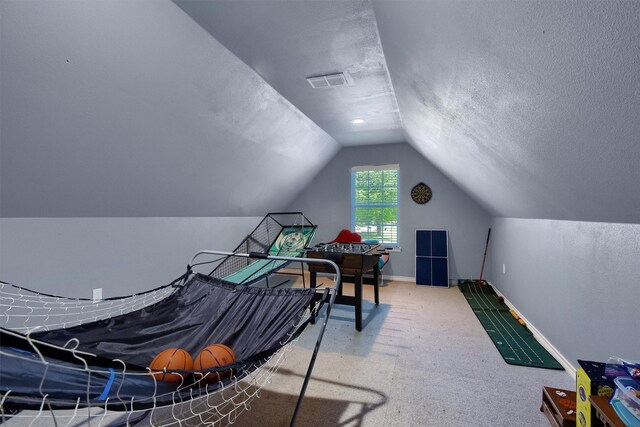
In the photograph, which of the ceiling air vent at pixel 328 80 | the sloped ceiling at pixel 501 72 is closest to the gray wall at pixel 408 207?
the sloped ceiling at pixel 501 72

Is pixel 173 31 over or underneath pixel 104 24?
over

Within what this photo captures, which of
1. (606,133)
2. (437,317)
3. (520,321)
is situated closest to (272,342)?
(606,133)

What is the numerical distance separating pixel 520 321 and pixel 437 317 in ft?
2.94

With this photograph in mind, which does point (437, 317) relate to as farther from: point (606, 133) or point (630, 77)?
point (630, 77)

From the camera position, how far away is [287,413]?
1936 mm

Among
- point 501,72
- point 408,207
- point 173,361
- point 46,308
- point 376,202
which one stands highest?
point 501,72

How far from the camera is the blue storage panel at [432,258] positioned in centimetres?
526

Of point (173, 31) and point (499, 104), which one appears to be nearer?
point (499, 104)

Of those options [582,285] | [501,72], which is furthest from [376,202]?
[501,72]

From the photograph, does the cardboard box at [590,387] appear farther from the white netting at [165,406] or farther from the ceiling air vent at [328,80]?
the ceiling air vent at [328,80]

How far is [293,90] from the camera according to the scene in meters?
3.22

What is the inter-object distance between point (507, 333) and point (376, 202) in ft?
10.8

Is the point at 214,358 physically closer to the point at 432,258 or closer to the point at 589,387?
the point at 589,387

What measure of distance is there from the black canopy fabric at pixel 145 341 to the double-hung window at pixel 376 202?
13.3 feet
